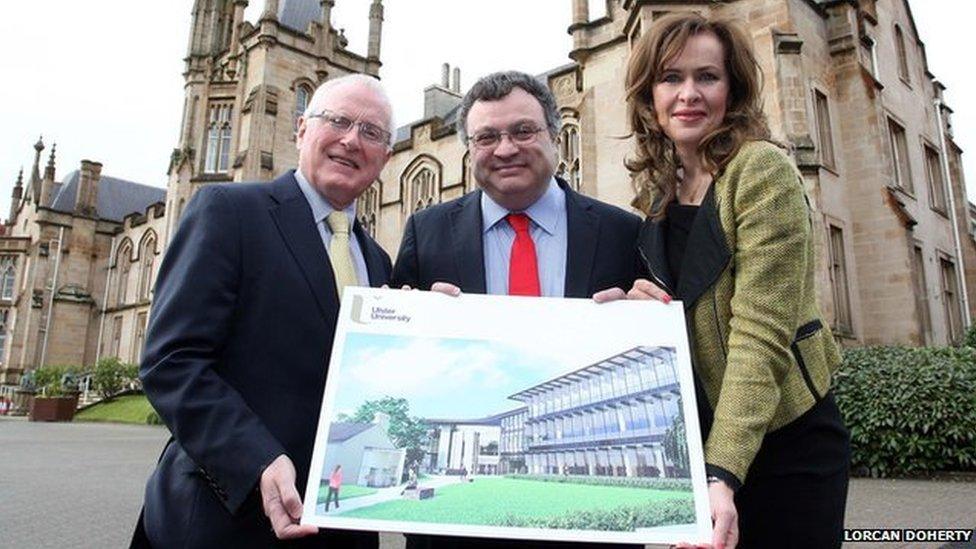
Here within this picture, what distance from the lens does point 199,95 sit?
100 feet

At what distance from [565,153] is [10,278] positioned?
44.4 metres

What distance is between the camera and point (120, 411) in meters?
24.6

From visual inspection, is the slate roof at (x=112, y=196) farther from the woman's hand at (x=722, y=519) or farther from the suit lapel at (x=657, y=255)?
the woman's hand at (x=722, y=519)

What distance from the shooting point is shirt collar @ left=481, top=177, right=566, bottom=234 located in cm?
243

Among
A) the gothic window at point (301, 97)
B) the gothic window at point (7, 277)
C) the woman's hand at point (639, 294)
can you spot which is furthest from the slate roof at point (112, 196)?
the woman's hand at point (639, 294)

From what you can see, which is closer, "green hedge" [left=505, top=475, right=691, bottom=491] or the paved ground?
"green hedge" [left=505, top=475, right=691, bottom=491]

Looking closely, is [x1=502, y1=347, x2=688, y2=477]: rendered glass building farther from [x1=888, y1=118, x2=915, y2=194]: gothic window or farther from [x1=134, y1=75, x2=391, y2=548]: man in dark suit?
[x1=888, y1=118, x2=915, y2=194]: gothic window

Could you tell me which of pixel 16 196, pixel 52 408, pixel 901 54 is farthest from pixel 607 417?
pixel 16 196

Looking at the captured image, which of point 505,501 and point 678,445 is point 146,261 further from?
point 678,445

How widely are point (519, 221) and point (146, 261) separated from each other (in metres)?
42.2

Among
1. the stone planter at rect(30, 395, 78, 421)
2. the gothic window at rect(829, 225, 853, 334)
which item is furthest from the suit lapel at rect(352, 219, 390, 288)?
the stone planter at rect(30, 395, 78, 421)

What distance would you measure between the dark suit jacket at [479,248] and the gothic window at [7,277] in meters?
53.3

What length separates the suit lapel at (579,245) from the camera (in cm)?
227

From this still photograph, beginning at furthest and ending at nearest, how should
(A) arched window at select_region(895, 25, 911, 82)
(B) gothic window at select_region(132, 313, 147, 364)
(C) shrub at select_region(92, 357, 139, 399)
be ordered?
(B) gothic window at select_region(132, 313, 147, 364)
(C) shrub at select_region(92, 357, 139, 399)
(A) arched window at select_region(895, 25, 911, 82)
